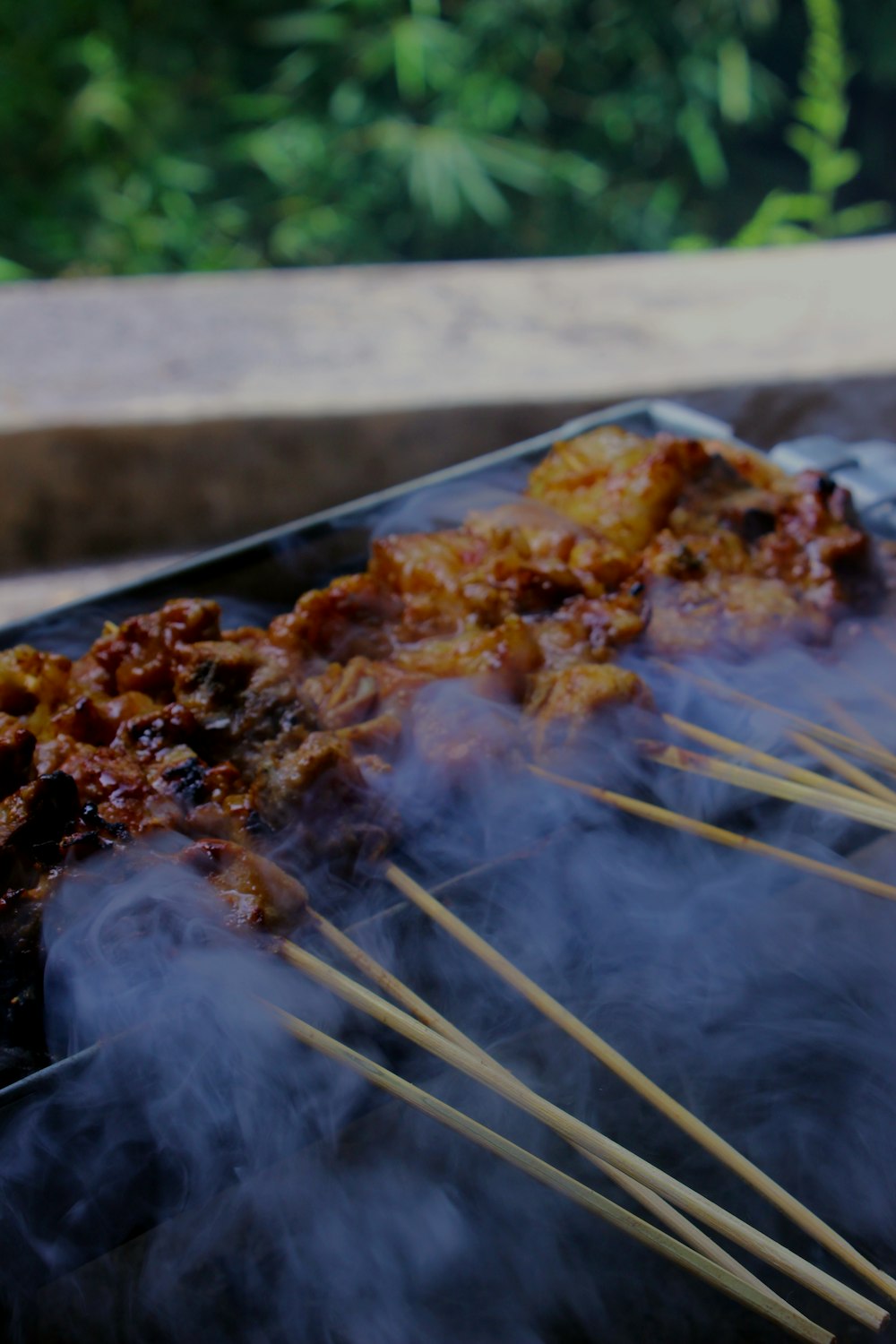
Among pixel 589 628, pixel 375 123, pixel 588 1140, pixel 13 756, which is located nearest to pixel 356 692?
pixel 589 628

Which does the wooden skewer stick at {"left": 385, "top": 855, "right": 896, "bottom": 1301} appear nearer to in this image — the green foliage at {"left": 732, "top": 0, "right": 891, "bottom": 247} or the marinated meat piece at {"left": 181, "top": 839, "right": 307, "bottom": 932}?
the marinated meat piece at {"left": 181, "top": 839, "right": 307, "bottom": 932}

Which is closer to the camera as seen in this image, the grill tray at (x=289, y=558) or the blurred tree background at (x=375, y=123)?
the grill tray at (x=289, y=558)

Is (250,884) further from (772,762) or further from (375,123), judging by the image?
(375,123)

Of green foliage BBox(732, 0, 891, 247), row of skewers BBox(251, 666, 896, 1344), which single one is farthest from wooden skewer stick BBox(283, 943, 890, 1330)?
green foliage BBox(732, 0, 891, 247)

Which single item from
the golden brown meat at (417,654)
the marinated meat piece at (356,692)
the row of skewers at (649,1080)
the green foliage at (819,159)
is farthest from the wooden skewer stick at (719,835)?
the green foliage at (819,159)

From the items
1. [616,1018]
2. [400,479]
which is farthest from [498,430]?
[616,1018]

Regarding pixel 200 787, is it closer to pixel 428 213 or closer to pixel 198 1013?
pixel 198 1013

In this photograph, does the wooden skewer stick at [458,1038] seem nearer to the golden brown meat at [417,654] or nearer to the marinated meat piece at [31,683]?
the golden brown meat at [417,654]
